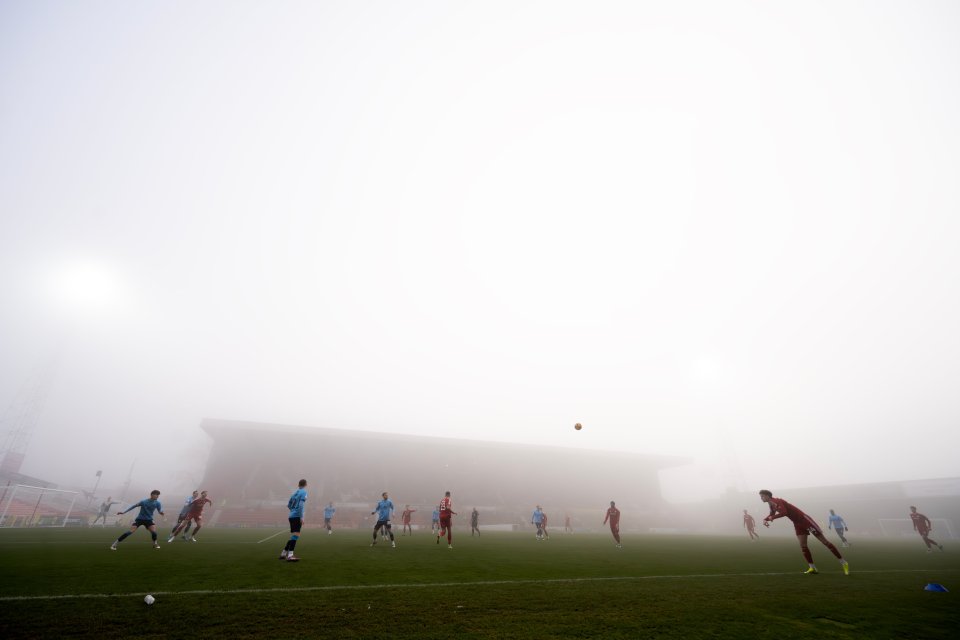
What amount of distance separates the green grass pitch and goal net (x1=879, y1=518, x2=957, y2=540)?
175 feet

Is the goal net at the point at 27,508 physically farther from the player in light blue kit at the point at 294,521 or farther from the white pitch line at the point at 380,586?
the white pitch line at the point at 380,586

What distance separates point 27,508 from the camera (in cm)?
3005

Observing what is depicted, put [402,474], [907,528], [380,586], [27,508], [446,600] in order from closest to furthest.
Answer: [446,600] → [380,586] → [27,508] → [907,528] → [402,474]

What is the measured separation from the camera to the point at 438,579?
24.5 feet

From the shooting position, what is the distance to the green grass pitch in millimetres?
4465

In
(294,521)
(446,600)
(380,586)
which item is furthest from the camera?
(294,521)

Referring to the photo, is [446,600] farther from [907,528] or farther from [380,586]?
[907,528]

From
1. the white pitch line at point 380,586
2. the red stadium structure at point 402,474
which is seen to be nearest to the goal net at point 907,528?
the red stadium structure at point 402,474

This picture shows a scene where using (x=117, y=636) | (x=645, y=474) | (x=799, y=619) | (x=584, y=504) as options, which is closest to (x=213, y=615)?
(x=117, y=636)

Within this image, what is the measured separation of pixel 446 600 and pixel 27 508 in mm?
42872

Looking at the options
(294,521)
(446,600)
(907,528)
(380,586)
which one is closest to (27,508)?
(294,521)

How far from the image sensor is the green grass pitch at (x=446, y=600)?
446 centimetres

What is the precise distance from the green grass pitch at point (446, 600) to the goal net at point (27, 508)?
77.5ft

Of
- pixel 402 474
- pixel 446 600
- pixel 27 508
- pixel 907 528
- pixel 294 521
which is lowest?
pixel 907 528
